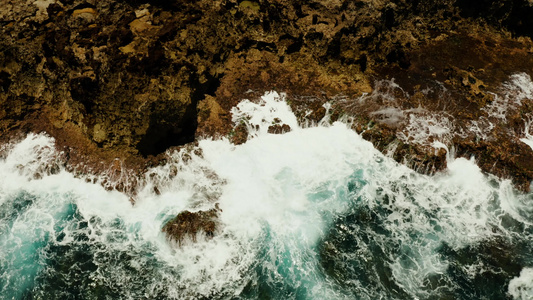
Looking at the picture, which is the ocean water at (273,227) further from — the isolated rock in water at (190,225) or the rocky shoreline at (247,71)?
the rocky shoreline at (247,71)

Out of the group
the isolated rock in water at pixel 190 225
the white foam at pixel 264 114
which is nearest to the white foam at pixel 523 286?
the white foam at pixel 264 114

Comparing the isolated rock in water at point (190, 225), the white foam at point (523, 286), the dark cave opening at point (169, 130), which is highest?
the dark cave opening at point (169, 130)

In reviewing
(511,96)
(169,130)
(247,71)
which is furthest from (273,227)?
(511,96)

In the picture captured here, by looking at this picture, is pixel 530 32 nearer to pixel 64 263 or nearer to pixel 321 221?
pixel 321 221

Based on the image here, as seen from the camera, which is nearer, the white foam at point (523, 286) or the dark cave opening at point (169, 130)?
the white foam at point (523, 286)

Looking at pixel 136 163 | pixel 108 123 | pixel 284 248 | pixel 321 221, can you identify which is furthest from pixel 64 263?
pixel 321 221

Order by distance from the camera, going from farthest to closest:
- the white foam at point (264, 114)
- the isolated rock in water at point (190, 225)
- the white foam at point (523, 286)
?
1. the white foam at point (264, 114)
2. the isolated rock in water at point (190, 225)
3. the white foam at point (523, 286)

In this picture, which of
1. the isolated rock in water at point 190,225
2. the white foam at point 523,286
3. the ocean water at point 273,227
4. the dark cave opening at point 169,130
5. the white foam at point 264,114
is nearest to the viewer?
the white foam at point 523,286
